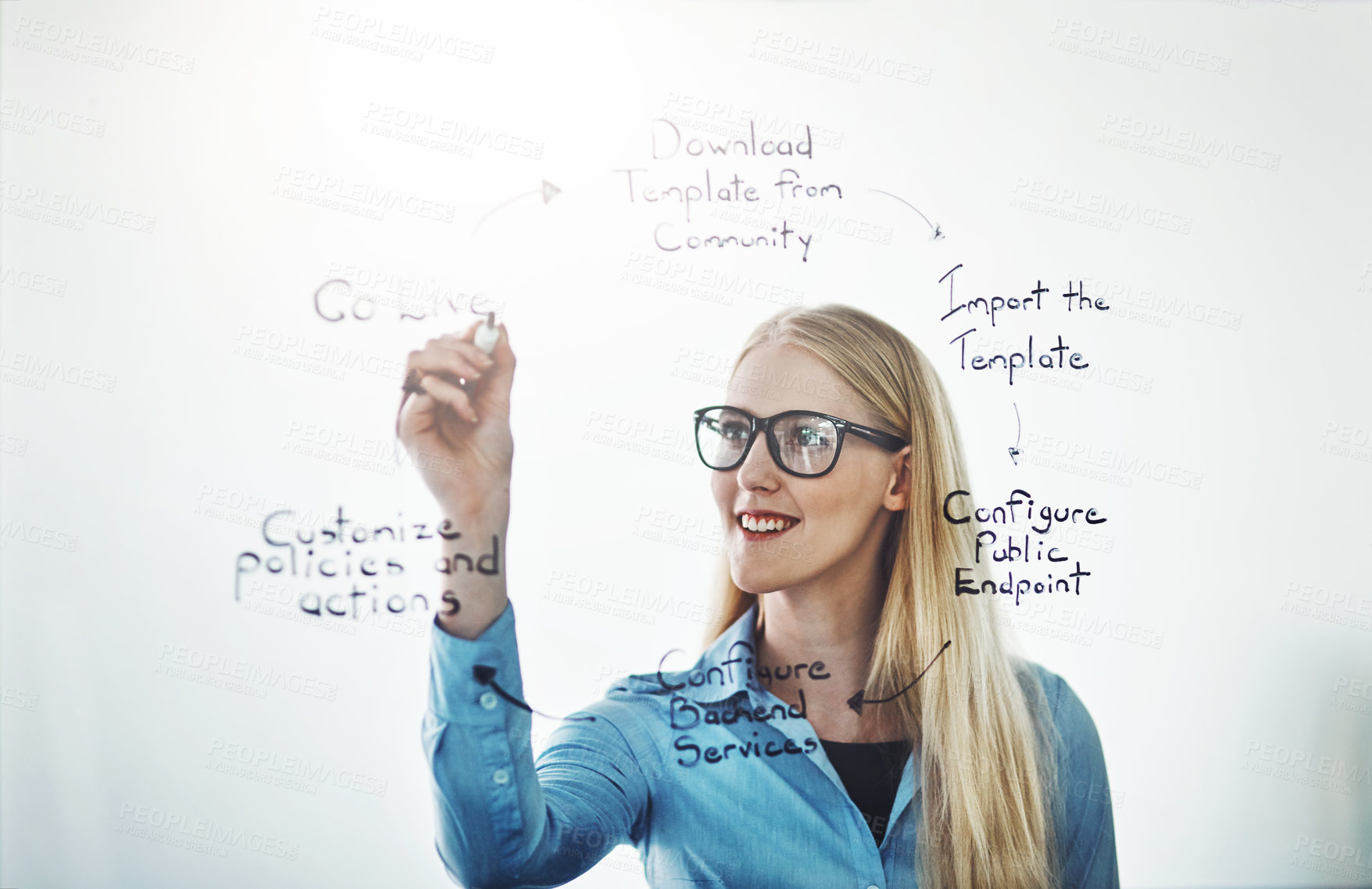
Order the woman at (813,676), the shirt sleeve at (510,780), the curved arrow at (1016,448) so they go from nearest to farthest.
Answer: the shirt sleeve at (510,780)
the woman at (813,676)
the curved arrow at (1016,448)

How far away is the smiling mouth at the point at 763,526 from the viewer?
1327mm

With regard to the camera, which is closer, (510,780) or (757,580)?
(510,780)

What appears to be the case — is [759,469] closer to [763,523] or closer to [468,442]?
[763,523]

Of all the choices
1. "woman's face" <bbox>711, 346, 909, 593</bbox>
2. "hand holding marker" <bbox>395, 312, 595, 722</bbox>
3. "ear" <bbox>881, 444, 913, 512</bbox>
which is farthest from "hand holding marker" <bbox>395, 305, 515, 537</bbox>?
"ear" <bbox>881, 444, 913, 512</bbox>

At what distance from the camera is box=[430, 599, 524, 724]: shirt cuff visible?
1226mm

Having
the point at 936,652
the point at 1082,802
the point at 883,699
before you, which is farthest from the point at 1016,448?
the point at 1082,802

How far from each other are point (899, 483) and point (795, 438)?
182mm

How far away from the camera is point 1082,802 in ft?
4.60

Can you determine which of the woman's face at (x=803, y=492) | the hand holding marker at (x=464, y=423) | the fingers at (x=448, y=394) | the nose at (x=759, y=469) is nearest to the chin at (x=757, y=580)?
the woman's face at (x=803, y=492)

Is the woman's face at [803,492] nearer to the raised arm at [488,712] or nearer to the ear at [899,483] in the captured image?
the ear at [899,483]

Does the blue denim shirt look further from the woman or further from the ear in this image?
the ear

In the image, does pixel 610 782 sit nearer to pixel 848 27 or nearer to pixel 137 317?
pixel 137 317

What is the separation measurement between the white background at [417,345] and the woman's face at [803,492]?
5cm

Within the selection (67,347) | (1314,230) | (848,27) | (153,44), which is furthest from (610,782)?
(1314,230)
